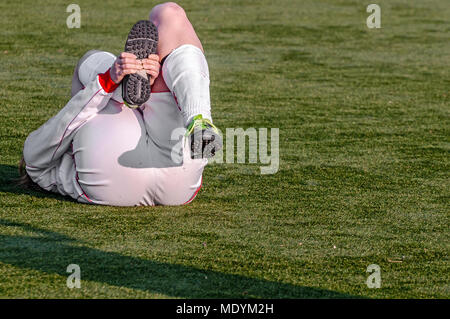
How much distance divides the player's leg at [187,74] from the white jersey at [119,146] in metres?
0.17

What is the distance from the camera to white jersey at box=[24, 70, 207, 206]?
371 cm

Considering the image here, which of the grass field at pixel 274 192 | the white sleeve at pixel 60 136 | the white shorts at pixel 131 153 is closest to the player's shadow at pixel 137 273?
the grass field at pixel 274 192

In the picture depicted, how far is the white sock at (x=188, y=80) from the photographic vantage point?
347 cm

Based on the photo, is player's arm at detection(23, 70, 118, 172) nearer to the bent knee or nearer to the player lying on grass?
the player lying on grass

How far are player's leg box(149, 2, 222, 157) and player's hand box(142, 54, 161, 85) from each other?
0.04 meters

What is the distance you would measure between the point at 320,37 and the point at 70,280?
22.3ft

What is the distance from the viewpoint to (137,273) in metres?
3.05

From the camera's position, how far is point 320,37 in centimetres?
930

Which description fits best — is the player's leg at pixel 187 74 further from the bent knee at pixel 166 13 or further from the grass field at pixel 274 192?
the grass field at pixel 274 192

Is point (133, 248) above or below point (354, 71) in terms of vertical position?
below

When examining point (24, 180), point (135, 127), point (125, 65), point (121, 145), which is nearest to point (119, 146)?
point (121, 145)

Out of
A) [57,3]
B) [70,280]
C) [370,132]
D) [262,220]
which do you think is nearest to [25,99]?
[370,132]

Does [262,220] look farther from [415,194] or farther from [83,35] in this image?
[83,35]

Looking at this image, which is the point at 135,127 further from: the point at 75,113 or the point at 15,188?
the point at 15,188
